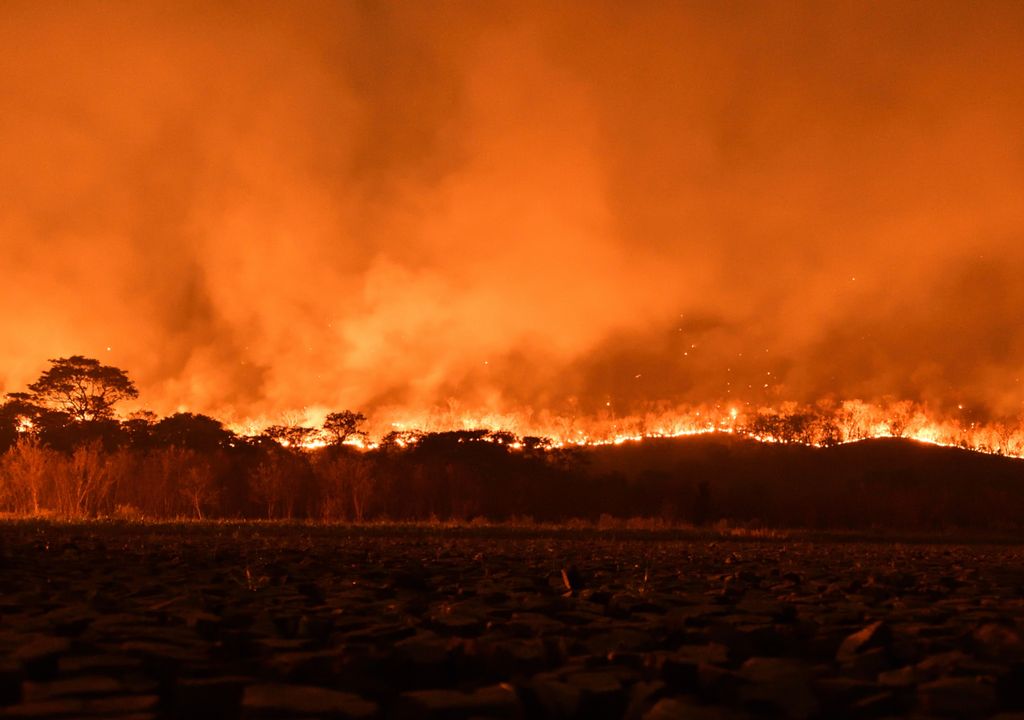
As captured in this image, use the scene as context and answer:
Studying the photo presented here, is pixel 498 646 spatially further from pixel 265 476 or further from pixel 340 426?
pixel 340 426

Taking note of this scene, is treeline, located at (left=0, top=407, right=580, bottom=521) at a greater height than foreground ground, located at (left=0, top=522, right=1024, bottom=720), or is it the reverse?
treeline, located at (left=0, top=407, right=580, bottom=521)

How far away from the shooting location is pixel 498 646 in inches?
136

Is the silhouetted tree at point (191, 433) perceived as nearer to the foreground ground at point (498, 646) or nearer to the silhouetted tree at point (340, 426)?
the silhouetted tree at point (340, 426)

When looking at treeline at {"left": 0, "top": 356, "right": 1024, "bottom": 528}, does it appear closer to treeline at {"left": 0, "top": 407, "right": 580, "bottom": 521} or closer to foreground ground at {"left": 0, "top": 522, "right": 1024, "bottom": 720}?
treeline at {"left": 0, "top": 407, "right": 580, "bottom": 521}

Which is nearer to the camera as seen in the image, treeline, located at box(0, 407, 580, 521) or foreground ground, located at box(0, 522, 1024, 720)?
foreground ground, located at box(0, 522, 1024, 720)

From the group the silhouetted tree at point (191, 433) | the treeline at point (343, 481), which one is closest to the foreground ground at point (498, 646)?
the treeline at point (343, 481)

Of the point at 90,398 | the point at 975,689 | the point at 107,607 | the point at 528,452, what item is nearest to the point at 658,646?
the point at 975,689

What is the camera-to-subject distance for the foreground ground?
8.55ft

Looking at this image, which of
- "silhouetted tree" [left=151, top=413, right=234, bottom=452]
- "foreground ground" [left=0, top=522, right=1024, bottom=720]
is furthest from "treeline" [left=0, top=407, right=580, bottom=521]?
"foreground ground" [left=0, top=522, right=1024, bottom=720]

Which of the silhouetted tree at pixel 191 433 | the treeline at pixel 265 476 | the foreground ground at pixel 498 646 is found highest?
the silhouetted tree at pixel 191 433

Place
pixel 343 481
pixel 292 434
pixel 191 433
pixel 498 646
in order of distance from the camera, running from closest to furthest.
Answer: pixel 498 646
pixel 343 481
pixel 191 433
pixel 292 434

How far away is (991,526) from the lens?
3228 centimetres

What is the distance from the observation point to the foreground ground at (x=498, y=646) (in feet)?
8.55

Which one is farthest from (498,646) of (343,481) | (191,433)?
(191,433)
